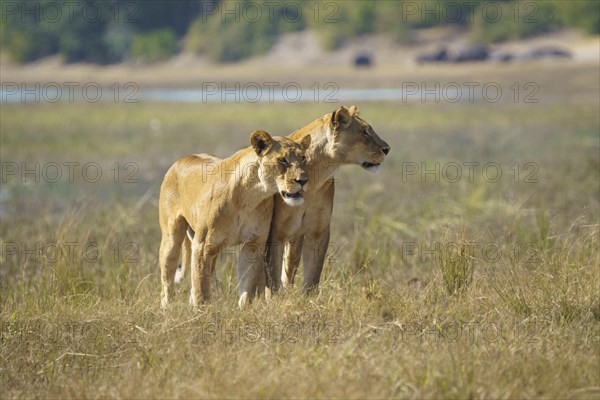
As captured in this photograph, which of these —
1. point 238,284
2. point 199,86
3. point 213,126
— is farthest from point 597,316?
point 199,86

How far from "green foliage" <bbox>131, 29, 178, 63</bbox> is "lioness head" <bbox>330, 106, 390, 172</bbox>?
64.6 m

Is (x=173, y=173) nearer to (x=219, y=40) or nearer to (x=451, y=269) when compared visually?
(x=451, y=269)

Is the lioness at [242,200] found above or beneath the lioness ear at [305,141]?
beneath

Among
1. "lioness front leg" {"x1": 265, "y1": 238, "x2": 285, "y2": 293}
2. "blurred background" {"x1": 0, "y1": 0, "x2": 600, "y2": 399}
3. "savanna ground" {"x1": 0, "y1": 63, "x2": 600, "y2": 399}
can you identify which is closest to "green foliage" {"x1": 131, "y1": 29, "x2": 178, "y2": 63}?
"blurred background" {"x1": 0, "y1": 0, "x2": 600, "y2": 399}

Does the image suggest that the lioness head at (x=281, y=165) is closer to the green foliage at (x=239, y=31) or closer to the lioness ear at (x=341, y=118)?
the lioness ear at (x=341, y=118)

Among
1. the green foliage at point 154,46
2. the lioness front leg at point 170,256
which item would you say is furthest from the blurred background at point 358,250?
the green foliage at point 154,46

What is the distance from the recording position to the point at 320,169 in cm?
857

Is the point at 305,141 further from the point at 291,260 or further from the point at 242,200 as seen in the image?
the point at 291,260

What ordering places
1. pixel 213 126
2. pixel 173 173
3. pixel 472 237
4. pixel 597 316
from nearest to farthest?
pixel 597 316, pixel 173 173, pixel 472 237, pixel 213 126

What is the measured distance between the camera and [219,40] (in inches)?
2844

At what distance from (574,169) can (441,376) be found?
40.0 ft

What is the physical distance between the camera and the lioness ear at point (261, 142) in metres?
8.08

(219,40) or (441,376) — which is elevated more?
(441,376)

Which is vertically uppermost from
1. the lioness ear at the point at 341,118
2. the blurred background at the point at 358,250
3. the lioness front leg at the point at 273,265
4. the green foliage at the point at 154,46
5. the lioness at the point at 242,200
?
the lioness ear at the point at 341,118
